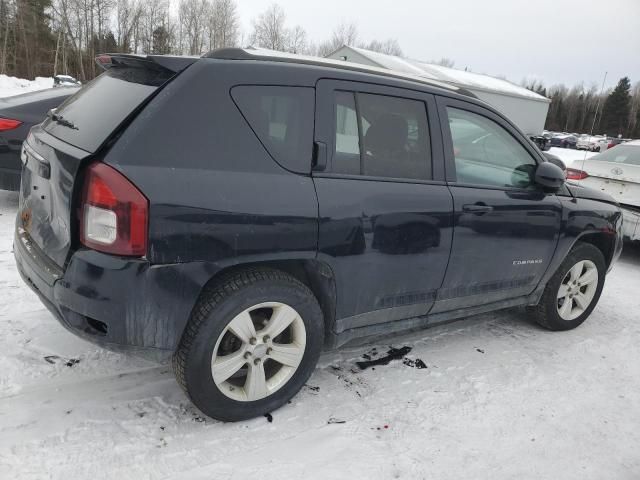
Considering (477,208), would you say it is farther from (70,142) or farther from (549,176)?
(70,142)

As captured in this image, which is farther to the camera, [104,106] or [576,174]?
[576,174]

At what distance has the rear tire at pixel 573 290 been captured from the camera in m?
3.87

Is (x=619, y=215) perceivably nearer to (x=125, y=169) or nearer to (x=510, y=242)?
(x=510, y=242)

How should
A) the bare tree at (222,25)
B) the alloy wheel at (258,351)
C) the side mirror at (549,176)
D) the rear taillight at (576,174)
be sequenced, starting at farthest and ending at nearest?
the bare tree at (222,25) → the rear taillight at (576,174) → the side mirror at (549,176) → the alloy wheel at (258,351)

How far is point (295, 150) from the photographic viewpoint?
238cm

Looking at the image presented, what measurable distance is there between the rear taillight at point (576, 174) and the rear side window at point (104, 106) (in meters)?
6.59

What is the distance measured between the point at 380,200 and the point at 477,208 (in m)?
0.80

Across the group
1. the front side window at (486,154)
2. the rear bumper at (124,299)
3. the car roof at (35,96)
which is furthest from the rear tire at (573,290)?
the car roof at (35,96)

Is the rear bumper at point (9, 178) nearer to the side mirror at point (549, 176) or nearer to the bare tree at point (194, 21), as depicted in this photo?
the side mirror at point (549, 176)

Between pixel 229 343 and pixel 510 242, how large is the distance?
202cm

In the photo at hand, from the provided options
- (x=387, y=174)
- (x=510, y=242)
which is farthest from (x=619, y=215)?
(x=387, y=174)

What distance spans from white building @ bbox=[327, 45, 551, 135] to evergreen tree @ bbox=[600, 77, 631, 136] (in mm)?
35240

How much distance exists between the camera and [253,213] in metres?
2.18

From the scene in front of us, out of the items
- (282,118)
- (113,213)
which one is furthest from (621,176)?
(113,213)
